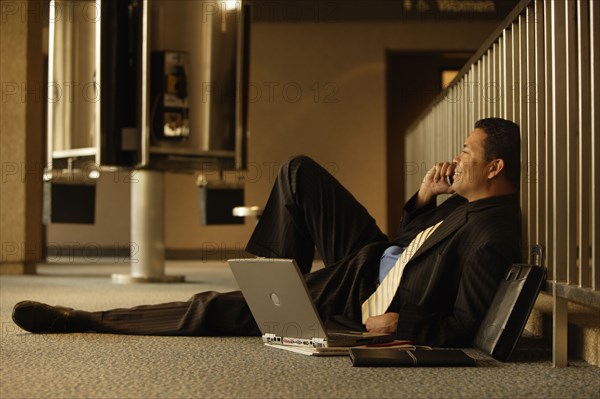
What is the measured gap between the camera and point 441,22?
936 centimetres

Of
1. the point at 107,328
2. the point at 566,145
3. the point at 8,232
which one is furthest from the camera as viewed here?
the point at 8,232

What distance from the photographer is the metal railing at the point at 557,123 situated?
1954mm

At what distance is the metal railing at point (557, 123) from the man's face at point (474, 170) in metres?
0.13

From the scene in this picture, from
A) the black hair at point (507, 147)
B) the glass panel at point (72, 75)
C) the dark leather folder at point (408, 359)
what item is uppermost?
the glass panel at point (72, 75)

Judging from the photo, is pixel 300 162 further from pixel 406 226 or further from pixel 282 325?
pixel 282 325

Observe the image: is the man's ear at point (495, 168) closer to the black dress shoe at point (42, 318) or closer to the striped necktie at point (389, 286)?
the striped necktie at point (389, 286)

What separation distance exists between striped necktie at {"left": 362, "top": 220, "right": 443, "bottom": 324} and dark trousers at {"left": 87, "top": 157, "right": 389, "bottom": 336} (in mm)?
32

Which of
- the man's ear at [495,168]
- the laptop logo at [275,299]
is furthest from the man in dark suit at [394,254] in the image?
the laptop logo at [275,299]

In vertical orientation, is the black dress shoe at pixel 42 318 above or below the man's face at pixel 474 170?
below

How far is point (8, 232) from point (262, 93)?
385 cm

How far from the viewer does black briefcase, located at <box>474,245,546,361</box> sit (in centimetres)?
208

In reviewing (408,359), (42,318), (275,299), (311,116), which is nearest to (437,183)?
(275,299)

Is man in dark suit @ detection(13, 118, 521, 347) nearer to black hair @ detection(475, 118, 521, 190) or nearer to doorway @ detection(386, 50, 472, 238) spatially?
black hair @ detection(475, 118, 521, 190)

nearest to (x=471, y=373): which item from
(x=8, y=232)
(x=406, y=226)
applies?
(x=406, y=226)
